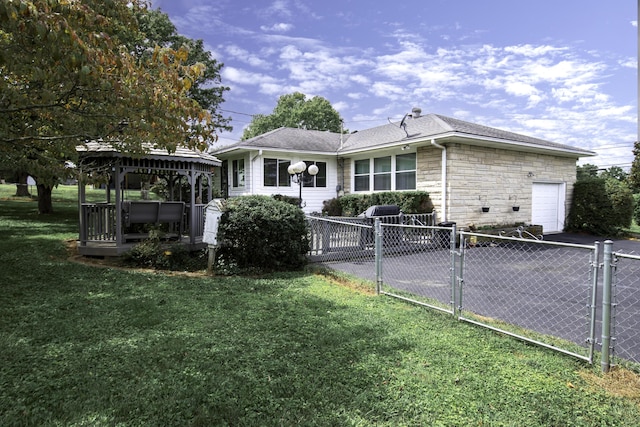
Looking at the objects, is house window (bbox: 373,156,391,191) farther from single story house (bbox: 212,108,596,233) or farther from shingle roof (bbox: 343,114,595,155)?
shingle roof (bbox: 343,114,595,155)

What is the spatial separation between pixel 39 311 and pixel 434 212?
1078 centimetres

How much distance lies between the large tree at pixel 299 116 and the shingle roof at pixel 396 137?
23.1 meters

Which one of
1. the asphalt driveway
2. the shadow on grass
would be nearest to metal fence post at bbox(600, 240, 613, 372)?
the asphalt driveway

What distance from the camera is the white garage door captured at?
47.6 ft

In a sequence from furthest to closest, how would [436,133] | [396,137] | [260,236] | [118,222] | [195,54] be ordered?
[195,54] → [396,137] → [436,133] → [118,222] → [260,236]

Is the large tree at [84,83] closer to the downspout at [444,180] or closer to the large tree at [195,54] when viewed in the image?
the downspout at [444,180]

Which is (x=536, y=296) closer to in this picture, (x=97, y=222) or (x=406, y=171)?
(x=406, y=171)

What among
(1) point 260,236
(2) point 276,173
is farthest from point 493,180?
(1) point 260,236

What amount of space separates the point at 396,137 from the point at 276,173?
16.9 ft

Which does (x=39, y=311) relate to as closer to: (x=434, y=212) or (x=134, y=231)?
(x=134, y=231)

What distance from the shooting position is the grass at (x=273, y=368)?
2.54 metres

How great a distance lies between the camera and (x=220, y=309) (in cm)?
491

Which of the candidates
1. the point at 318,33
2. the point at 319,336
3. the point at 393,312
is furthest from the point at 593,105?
the point at 319,336

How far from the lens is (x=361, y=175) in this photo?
15820 millimetres
